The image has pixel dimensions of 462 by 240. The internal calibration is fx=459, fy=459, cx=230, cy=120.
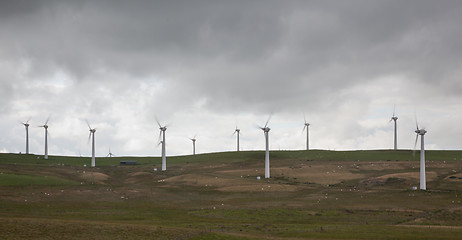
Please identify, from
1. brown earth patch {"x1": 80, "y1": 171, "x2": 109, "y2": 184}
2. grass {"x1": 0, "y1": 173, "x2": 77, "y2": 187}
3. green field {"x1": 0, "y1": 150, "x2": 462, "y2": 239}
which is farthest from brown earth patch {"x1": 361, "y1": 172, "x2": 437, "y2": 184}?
grass {"x1": 0, "y1": 173, "x2": 77, "y2": 187}

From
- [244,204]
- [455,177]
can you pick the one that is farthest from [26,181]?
[455,177]

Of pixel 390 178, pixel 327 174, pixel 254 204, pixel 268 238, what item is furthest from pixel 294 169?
pixel 268 238

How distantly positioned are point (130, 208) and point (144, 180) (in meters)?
59.6

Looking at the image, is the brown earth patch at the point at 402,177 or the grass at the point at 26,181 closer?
A: the grass at the point at 26,181

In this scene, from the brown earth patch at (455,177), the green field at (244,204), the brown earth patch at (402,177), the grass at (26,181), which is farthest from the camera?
the brown earth patch at (402,177)

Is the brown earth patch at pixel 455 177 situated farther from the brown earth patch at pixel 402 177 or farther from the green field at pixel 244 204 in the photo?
the brown earth patch at pixel 402 177

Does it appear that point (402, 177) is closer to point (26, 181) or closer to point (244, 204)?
point (244, 204)

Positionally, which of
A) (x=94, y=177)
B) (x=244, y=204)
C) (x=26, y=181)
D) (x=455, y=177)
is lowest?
(x=244, y=204)

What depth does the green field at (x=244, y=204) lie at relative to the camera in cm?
6862

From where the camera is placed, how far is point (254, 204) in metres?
108

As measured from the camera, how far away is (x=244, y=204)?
108625 millimetres

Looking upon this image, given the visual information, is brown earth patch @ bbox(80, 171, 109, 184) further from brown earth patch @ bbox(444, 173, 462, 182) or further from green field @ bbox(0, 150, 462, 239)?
brown earth patch @ bbox(444, 173, 462, 182)

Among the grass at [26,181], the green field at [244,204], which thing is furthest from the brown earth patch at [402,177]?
the grass at [26,181]

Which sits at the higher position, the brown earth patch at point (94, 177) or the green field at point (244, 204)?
the brown earth patch at point (94, 177)
